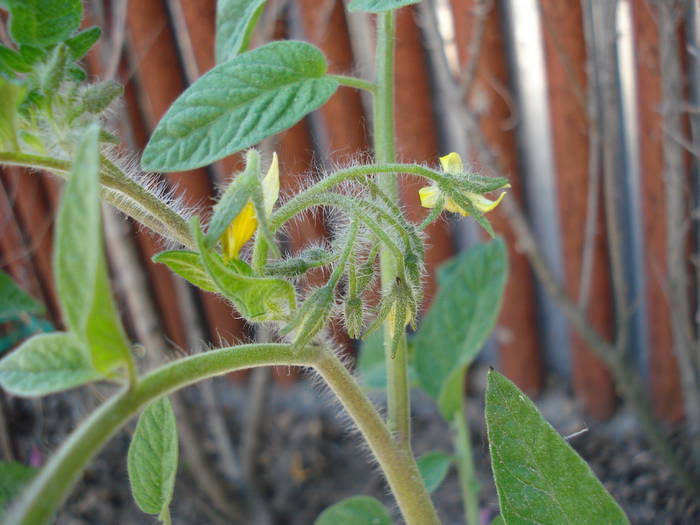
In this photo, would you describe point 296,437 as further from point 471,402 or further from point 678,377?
point 678,377

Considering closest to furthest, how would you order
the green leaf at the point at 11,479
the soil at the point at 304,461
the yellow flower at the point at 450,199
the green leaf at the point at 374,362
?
the yellow flower at the point at 450,199 < the green leaf at the point at 11,479 < the green leaf at the point at 374,362 < the soil at the point at 304,461

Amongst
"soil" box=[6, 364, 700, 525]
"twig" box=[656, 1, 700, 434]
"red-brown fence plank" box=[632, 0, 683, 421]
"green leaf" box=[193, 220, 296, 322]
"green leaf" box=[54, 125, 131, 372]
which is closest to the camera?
"green leaf" box=[54, 125, 131, 372]

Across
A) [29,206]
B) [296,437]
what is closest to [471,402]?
[296,437]

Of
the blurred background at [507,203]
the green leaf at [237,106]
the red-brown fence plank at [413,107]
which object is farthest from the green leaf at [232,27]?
the red-brown fence plank at [413,107]

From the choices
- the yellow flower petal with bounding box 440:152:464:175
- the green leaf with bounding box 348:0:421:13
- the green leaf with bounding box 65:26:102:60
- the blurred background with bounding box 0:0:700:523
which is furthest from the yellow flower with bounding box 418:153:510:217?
the blurred background with bounding box 0:0:700:523

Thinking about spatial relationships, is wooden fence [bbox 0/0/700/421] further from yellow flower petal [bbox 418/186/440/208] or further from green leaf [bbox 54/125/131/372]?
green leaf [bbox 54/125/131/372]

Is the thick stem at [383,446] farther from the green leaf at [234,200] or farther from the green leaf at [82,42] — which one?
the green leaf at [82,42]
